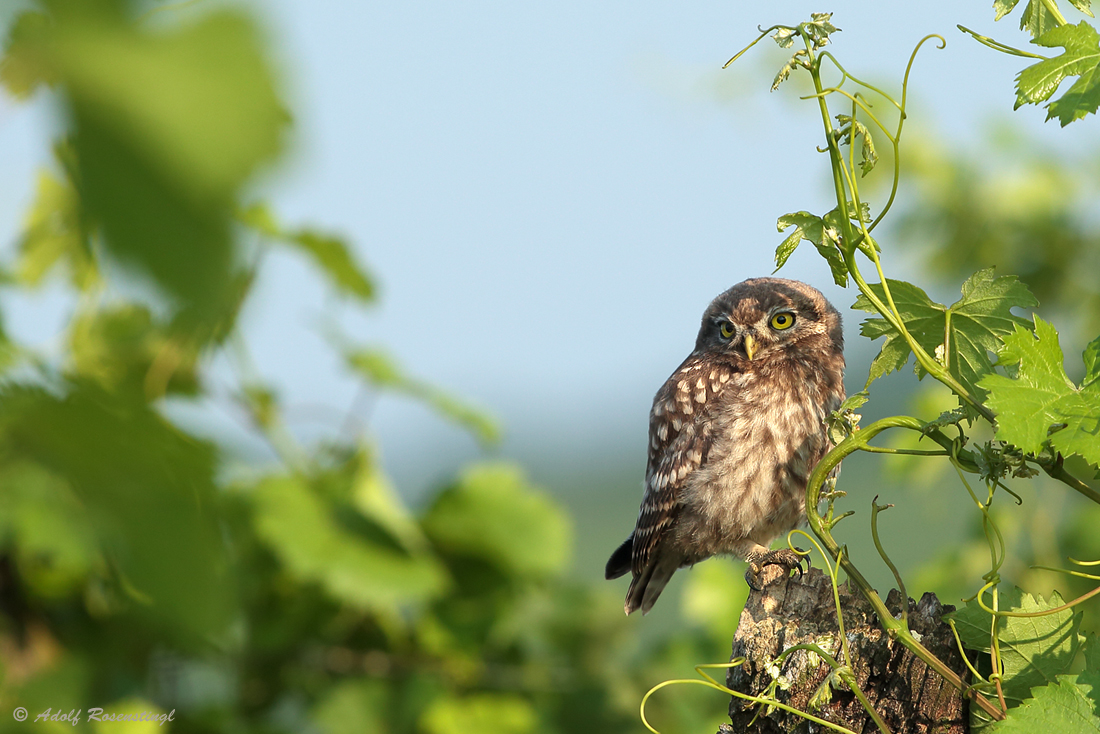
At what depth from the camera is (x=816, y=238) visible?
182 cm

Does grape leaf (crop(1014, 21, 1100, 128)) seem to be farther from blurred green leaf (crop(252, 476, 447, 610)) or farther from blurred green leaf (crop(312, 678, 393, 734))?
blurred green leaf (crop(312, 678, 393, 734))

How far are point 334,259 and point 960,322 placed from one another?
9.42 feet

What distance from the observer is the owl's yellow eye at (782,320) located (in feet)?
13.2

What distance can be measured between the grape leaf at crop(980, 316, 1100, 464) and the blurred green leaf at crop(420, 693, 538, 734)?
3510mm

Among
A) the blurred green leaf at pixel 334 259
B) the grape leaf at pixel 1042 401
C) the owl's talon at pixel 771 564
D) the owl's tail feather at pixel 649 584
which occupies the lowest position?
the grape leaf at pixel 1042 401

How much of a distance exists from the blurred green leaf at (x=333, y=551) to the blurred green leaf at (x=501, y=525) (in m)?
0.32

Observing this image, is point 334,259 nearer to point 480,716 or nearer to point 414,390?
point 414,390

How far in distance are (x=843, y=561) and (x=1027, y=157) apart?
210 inches

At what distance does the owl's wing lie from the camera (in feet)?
12.8

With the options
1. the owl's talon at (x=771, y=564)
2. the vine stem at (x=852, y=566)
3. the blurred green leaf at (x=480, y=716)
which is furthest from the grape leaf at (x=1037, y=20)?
the blurred green leaf at (x=480, y=716)

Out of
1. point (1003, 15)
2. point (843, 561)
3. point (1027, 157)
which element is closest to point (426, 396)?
point (843, 561)

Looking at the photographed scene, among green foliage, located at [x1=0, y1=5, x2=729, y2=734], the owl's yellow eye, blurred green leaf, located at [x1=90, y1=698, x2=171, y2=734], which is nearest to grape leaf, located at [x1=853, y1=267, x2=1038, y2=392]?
green foliage, located at [x1=0, y1=5, x2=729, y2=734]

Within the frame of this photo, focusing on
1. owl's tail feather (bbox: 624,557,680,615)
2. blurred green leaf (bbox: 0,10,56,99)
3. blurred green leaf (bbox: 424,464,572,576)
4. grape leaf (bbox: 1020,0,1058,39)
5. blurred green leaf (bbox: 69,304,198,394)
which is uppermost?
blurred green leaf (bbox: 69,304,198,394)

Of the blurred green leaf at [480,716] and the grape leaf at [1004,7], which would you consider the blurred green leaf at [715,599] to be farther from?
the grape leaf at [1004,7]
